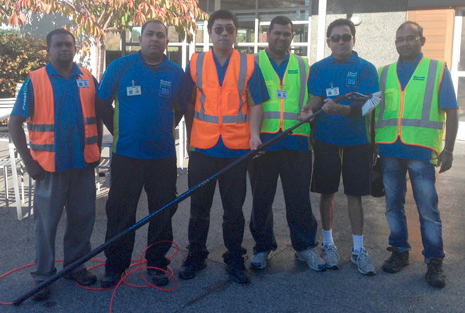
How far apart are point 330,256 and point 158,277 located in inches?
55.0

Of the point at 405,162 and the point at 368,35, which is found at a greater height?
the point at 368,35

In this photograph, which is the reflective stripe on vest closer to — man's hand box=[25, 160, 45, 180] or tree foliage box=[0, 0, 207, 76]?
man's hand box=[25, 160, 45, 180]

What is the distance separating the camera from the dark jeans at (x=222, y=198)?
3.88 metres

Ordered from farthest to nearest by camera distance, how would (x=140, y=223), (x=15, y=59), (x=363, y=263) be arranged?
(x=15, y=59) → (x=363, y=263) → (x=140, y=223)

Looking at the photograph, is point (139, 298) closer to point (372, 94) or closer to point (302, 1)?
point (372, 94)

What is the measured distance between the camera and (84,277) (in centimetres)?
384

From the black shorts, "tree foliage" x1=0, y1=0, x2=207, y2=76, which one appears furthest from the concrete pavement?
"tree foliage" x1=0, y1=0, x2=207, y2=76

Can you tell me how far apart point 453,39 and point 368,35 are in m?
1.61

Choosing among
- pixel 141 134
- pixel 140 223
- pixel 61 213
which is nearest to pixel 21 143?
pixel 61 213

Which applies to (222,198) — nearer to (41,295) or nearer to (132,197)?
(132,197)

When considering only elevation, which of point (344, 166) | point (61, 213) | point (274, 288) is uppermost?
point (344, 166)

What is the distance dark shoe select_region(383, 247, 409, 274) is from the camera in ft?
13.4

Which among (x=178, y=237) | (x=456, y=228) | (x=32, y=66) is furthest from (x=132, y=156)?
(x=32, y=66)

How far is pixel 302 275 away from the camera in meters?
4.07
